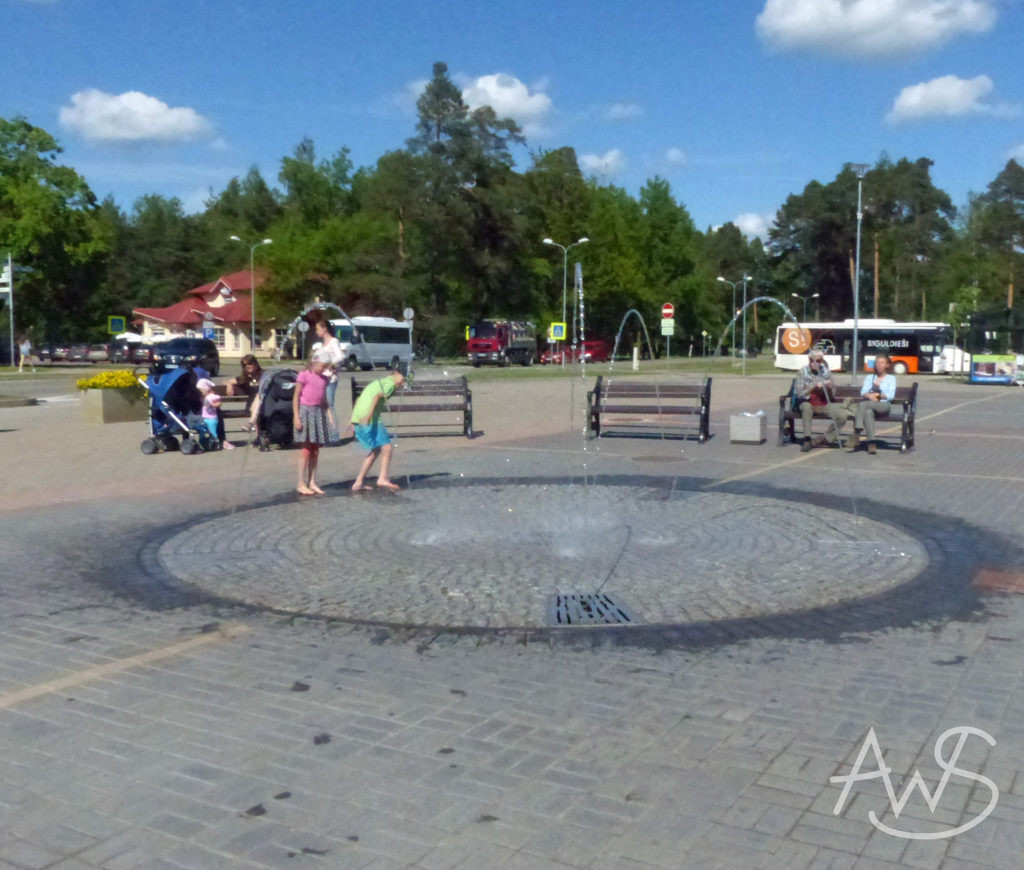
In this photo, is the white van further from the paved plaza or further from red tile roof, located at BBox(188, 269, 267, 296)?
the paved plaza

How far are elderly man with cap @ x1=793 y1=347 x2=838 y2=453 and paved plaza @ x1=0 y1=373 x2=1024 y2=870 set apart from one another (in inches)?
160

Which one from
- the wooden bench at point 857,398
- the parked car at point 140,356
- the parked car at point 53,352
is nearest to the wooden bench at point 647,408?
the wooden bench at point 857,398

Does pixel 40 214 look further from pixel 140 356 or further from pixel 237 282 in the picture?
pixel 237 282

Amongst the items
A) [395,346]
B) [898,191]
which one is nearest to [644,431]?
[395,346]

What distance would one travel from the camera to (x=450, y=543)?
845 cm

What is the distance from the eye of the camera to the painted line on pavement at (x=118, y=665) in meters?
5.02

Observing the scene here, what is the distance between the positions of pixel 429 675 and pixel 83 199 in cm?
6858

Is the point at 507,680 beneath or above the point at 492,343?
beneath

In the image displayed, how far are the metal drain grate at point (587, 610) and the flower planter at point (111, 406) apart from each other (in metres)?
14.6

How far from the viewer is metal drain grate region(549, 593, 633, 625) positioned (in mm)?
6207

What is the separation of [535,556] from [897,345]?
164 ft

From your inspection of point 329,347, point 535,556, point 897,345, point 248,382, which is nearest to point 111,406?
point 248,382

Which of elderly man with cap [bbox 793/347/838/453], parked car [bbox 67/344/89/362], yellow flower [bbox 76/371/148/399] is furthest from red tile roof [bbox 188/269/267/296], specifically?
elderly man with cap [bbox 793/347/838/453]

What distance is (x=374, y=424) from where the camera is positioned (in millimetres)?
10992
